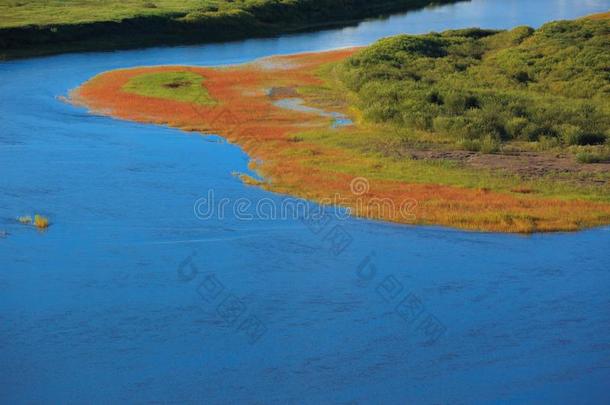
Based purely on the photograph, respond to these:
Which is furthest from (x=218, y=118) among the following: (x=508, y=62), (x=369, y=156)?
(x=508, y=62)

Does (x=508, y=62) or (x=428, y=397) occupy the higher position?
(x=508, y=62)

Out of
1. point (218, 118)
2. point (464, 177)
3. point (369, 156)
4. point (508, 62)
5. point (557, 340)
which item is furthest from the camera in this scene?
point (508, 62)

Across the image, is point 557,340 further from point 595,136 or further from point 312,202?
point 595,136

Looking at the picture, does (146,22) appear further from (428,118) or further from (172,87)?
(428,118)

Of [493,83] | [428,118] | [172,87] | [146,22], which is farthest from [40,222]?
[146,22]

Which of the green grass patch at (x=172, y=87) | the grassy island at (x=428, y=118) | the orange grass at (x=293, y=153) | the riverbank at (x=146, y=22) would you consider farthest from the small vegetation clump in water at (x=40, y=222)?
the riverbank at (x=146, y=22)

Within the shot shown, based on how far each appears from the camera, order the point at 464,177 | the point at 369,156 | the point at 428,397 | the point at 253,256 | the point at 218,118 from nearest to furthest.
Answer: the point at 428,397 < the point at 253,256 < the point at 464,177 < the point at 369,156 < the point at 218,118

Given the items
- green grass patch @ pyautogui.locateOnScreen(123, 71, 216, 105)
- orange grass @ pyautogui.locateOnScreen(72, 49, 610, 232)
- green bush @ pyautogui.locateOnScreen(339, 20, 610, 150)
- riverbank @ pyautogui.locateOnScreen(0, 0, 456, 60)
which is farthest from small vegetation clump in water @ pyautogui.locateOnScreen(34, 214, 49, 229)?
riverbank @ pyautogui.locateOnScreen(0, 0, 456, 60)

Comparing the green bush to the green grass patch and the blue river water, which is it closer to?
the green grass patch

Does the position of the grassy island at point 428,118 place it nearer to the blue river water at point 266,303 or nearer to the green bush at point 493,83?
the green bush at point 493,83
